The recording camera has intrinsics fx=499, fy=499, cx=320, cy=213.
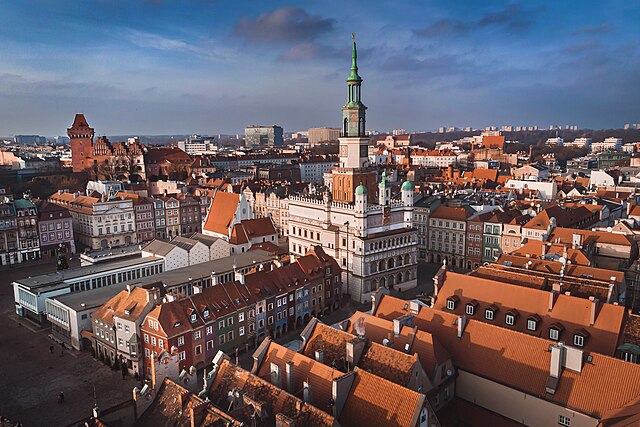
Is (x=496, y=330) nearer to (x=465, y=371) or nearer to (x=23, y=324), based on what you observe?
(x=465, y=371)

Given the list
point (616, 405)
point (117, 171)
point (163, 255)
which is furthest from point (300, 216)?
point (117, 171)

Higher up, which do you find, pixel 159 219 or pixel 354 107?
pixel 354 107

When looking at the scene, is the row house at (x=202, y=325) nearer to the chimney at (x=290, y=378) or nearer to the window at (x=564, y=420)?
the chimney at (x=290, y=378)

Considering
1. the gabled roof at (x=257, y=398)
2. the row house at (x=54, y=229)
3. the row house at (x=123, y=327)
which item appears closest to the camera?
the gabled roof at (x=257, y=398)

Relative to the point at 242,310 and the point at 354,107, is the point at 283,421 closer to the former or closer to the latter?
the point at 242,310

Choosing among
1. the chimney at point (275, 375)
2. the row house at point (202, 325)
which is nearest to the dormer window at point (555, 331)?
the chimney at point (275, 375)

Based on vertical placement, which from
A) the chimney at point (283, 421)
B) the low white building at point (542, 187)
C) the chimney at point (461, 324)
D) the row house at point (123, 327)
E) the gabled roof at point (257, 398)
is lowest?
the row house at point (123, 327)

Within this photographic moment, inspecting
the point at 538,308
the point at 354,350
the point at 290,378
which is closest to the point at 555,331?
the point at 538,308
